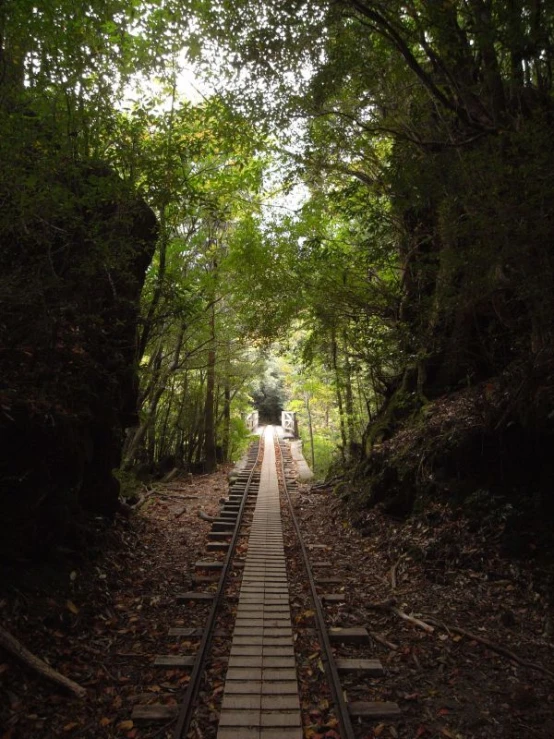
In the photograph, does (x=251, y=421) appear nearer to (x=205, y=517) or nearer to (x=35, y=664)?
(x=205, y=517)

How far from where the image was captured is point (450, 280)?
5984 millimetres

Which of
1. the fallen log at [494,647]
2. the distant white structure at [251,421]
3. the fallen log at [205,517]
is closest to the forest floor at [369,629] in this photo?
the fallen log at [494,647]

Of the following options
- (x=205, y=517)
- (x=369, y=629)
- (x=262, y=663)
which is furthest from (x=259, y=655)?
(x=205, y=517)

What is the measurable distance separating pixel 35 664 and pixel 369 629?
10.7ft

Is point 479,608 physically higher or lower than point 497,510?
lower

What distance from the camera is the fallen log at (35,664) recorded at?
11.5ft

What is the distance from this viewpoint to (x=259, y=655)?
13.4 feet

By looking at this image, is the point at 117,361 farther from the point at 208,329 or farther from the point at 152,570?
the point at 208,329

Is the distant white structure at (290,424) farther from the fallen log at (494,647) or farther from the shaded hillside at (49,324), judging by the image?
the fallen log at (494,647)

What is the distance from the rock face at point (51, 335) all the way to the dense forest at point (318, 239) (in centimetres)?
3

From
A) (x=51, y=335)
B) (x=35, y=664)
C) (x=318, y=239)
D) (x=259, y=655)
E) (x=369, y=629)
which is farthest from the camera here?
(x=318, y=239)

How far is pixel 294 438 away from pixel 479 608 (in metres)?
24.0

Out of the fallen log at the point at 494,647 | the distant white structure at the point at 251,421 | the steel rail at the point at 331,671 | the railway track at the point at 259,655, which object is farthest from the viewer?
the distant white structure at the point at 251,421

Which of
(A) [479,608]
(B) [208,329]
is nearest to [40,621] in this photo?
(A) [479,608]
